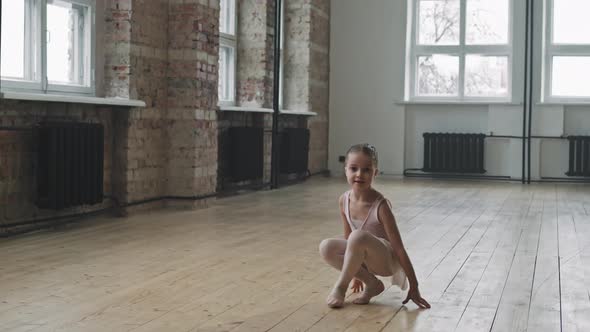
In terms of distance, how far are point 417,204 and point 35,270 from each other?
186 inches

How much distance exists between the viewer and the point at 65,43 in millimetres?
6250

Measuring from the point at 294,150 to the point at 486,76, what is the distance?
138 inches

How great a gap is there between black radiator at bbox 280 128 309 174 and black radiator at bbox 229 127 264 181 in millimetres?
1089

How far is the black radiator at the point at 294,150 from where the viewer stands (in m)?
10.2

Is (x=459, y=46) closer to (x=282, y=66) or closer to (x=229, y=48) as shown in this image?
(x=282, y=66)

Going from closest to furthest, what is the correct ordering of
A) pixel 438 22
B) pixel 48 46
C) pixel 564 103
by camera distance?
pixel 48 46, pixel 564 103, pixel 438 22

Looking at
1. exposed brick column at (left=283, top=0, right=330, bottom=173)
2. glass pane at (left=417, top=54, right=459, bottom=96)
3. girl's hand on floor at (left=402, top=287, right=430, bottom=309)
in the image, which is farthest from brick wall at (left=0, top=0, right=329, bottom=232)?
glass pane at (left=417, top=54, right=459, bottom=96)

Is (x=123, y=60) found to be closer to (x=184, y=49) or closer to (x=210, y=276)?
(x=184, y=49)

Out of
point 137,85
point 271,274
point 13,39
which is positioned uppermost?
point 13,39

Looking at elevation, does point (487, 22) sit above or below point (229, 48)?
above

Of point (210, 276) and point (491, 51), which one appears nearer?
point (210, 276)

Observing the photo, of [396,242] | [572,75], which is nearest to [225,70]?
[572,75]

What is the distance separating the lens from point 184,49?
7.30 meters

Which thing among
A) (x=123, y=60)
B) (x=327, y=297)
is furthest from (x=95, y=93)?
(x=327, y=297)
